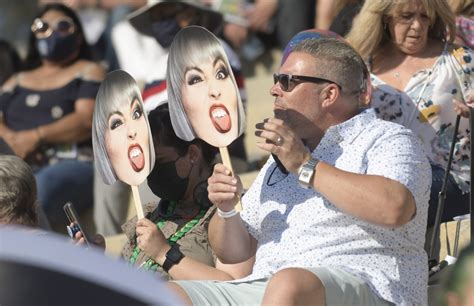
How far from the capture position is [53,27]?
793 cm

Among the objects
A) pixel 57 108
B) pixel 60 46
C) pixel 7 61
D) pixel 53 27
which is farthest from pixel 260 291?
pixel 7 61

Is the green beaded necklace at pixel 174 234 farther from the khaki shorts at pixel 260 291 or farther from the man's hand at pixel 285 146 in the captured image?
the man's hand at pixel 285 146

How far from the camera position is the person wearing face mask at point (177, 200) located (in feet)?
16.1

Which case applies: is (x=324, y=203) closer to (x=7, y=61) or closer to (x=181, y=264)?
(x=181, y=264)

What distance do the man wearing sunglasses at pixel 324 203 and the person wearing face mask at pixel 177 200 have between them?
0.91ft

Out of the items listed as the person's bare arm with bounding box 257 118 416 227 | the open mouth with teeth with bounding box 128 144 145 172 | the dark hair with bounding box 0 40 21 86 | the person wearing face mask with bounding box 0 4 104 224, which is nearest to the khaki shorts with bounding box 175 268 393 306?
the person's bare arm with bounding box 257 118 416 227

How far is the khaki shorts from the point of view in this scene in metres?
4.06

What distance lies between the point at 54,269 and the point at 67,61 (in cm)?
545

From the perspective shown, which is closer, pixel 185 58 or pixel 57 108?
pixel 185 58

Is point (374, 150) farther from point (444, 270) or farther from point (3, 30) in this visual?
point (3, 30)

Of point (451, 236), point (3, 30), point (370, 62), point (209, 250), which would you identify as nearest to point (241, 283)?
point (209, 250)

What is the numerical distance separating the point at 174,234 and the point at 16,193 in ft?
2.10

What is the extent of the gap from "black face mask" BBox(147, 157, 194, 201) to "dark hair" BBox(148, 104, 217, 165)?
0.32ft

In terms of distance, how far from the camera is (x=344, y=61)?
4574mm
